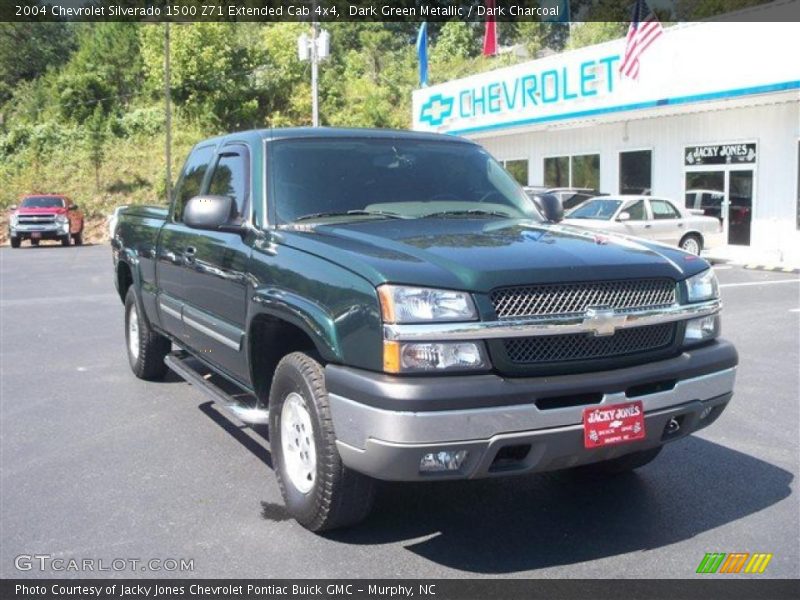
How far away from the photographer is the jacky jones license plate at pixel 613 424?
11.7ft

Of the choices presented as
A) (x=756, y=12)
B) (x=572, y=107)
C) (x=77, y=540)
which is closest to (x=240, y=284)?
(x=77, y=540)

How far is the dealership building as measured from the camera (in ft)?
57.9

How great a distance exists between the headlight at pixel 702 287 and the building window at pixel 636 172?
730 inches

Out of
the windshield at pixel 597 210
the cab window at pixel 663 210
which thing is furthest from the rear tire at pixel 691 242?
the windshield at pixel 597 210

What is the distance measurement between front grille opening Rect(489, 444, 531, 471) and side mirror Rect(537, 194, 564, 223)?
2089mm

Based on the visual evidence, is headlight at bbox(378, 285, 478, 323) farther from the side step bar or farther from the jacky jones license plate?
the side step bar

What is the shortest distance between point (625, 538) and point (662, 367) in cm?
89

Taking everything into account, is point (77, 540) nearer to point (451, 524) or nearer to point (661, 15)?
point (451, 524)

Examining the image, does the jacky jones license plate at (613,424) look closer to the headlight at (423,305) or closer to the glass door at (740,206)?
the headlight at (423,305)

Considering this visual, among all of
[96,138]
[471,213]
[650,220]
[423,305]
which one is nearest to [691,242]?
[650,220]

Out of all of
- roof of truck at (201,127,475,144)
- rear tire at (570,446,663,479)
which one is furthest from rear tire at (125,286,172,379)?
rear tire at (570,446,663,479)

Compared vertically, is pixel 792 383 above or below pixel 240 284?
below

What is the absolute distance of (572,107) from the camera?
72.6ft

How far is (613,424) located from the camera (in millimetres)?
3611
